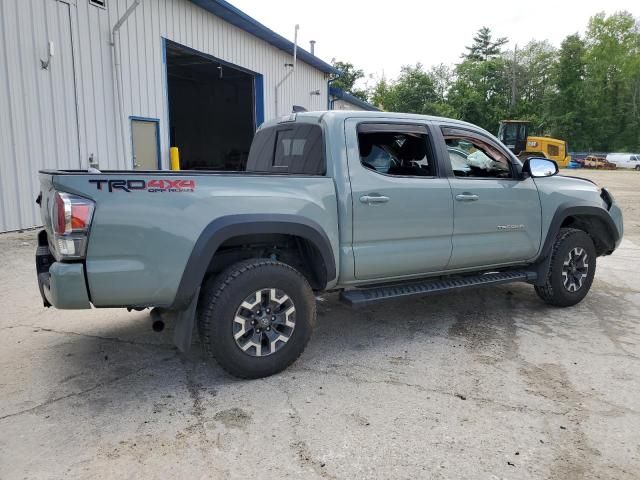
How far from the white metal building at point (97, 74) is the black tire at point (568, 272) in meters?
8.46

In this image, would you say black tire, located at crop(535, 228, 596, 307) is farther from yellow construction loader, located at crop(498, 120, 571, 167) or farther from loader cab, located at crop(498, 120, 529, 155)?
loader cab, located at crop(498, 120, 529, 155)

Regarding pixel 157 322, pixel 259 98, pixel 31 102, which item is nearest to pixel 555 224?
pixel 157 322

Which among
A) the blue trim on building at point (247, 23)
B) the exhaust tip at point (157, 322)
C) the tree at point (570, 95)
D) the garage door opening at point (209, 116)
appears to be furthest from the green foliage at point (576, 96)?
the exhaust tip at point (157, 322)

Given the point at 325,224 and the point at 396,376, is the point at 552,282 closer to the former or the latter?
the point at 396,376

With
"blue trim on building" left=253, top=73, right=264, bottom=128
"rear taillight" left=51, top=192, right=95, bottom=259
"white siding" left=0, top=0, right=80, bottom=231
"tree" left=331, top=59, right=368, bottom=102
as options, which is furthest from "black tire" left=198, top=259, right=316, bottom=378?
"tree" left=331, top=59, right=368, bottom=102

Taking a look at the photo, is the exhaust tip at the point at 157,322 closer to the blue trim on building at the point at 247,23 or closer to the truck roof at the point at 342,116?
the truck roof at the point at 342,116

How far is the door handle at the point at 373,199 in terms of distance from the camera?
397 centimetres

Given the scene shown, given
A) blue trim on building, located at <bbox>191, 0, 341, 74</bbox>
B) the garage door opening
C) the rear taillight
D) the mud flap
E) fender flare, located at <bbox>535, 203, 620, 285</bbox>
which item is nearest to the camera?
the rear taillight

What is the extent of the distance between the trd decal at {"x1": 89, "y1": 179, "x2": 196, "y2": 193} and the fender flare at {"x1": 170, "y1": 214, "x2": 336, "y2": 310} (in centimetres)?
29

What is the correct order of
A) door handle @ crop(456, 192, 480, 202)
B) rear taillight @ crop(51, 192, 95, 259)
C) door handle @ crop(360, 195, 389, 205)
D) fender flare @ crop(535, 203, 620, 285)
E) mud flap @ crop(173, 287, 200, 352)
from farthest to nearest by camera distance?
1. fender flare @ crop(535, 203, 620, 285)
2. door handle @ crop(456, 192, 480, 202)
3. door handle @ crop(360, 195, 389, 205)
4. mud flap @ crop(173, 287, 200, 352)
5. rear taillight @ crop(51, 192, 95, 259)

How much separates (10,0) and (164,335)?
7.08 metres

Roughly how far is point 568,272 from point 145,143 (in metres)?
9.75

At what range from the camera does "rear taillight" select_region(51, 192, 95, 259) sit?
3020 millimetres

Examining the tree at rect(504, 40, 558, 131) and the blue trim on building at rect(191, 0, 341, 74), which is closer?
the blue trim on building at rect(191, 0, 341, 74)
